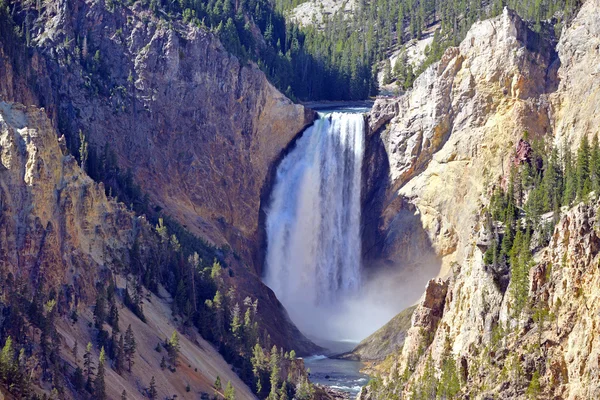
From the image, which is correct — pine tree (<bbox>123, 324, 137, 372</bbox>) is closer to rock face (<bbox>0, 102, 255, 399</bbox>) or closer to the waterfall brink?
rock face (<bbox>0, 102, 255, 399</bbox>)

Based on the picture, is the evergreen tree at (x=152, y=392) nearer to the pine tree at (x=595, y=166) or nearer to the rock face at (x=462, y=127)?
the pine tree at (x=595, y=166)

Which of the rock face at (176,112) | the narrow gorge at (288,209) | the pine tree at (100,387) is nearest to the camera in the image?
the narrow gorge at (288,209)

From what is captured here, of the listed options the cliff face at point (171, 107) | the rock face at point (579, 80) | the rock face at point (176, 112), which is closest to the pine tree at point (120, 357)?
the rock face at point (176, 112)

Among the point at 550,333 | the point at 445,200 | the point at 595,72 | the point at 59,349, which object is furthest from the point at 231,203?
the point at 550,333

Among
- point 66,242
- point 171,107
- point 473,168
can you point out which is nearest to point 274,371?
point 66,242

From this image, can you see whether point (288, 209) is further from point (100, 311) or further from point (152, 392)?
point (152, 392)

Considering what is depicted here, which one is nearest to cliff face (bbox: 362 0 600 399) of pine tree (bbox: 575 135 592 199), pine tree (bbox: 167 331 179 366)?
pine tree (bbox: 575 135 592 199)
